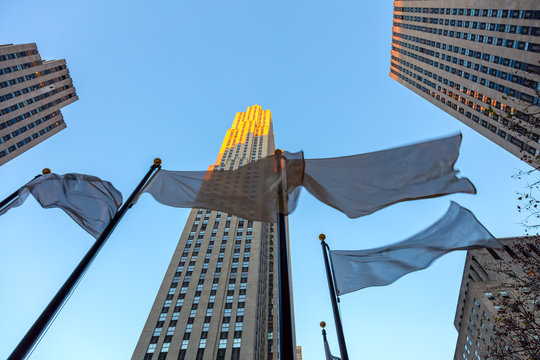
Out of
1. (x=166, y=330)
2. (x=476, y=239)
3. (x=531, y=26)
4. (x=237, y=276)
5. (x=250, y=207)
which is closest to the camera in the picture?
(x=250, y=207)

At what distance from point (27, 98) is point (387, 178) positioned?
98.0m

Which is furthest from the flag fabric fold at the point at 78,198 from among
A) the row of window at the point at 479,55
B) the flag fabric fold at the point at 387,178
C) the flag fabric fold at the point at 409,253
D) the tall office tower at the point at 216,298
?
the row of window at the point at 479,55

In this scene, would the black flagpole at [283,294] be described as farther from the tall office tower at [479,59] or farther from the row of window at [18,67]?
the row of window at [18,67]

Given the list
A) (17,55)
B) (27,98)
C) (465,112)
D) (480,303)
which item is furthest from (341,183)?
(17,55)

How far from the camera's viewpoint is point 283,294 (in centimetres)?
707

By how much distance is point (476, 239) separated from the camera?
10.5 meters

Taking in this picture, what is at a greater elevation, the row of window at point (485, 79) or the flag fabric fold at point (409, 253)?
the row of window at point (485, 79)

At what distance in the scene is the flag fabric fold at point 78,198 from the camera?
12148 mm

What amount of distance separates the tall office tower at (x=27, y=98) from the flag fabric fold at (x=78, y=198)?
8066 cm

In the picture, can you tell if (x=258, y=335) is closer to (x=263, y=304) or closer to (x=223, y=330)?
(x=223, y=330)

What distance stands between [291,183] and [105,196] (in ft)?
22.8

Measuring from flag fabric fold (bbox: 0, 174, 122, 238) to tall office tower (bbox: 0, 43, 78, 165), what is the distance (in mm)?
80656

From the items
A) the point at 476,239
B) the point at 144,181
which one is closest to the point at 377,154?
the point at 476,239

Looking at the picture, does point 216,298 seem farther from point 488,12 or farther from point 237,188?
point 488,12
